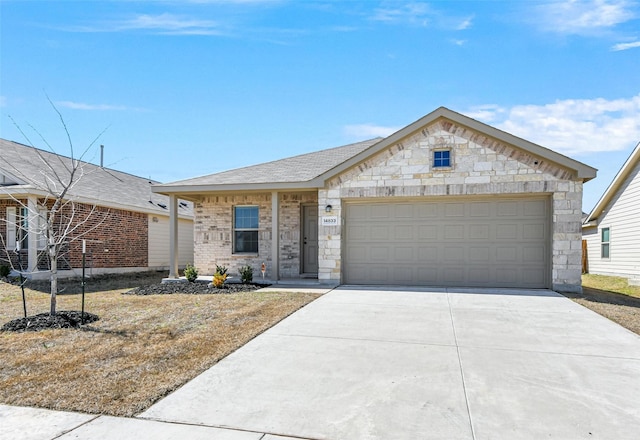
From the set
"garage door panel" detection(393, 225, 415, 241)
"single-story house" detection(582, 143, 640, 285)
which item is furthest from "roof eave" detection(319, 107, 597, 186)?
"single-story house" detection(582, 143, 640, 285)

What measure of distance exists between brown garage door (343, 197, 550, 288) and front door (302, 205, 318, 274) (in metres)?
1.62

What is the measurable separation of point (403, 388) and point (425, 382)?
298 mm

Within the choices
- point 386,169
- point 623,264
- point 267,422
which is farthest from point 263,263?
point 623,264

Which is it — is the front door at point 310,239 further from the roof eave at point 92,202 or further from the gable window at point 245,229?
the roof eave at point 92,202

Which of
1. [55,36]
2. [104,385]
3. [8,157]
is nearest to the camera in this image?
[104,385]

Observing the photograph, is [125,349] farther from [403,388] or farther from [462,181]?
[462,181]

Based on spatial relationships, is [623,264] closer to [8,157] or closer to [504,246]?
[504,246]

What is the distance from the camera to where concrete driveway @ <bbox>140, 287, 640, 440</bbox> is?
301 centimetres

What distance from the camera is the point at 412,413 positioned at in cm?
A: 319

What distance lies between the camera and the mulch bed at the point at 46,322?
602 centimetres

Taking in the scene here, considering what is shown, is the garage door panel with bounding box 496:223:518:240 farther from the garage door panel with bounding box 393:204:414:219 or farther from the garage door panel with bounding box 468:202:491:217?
the garage door panel with bounding box 393:204:414:219

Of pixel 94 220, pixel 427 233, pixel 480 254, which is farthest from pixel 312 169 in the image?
pixel 94 220

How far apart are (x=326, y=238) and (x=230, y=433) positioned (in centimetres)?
798

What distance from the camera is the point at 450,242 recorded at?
1021 cm
